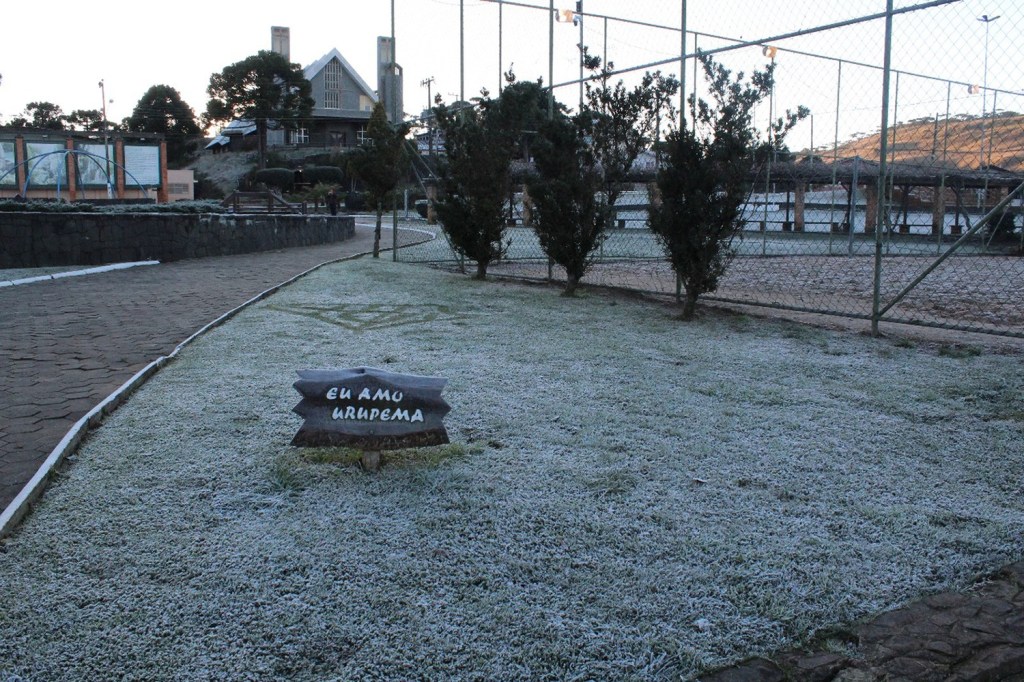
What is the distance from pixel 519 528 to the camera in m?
3.12

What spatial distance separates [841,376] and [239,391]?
387 cm

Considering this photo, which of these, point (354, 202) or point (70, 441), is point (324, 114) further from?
point (70, 441)

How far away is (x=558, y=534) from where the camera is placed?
3.09 metres

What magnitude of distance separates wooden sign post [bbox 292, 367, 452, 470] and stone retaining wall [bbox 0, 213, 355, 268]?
11519 millimetres

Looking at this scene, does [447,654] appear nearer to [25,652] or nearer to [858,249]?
[25,652]

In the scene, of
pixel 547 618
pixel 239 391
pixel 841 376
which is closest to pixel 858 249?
pixel 841 376

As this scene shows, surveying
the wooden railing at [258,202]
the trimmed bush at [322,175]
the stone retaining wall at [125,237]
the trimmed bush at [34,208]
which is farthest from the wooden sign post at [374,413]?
the trimmed bush at [322,175]

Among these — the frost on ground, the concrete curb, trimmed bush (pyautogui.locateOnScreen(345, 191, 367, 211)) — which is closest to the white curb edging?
the frost on ground

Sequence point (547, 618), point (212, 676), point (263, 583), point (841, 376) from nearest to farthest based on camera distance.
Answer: point (212, 676), point (547, 618), point (263, 583), point (841, 376)

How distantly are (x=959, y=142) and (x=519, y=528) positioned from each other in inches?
514

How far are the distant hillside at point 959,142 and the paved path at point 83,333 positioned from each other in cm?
760

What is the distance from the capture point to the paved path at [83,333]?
172 inches

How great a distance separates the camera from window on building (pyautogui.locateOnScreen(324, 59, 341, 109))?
2995 inches

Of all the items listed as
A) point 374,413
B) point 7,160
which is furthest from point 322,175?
point 374,413
